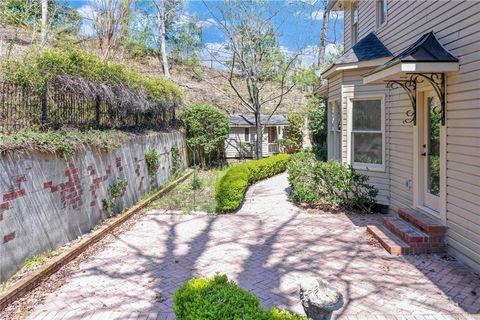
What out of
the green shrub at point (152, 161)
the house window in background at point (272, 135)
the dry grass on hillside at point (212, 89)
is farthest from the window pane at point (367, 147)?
the dry grass on hillside at point (212, 89)

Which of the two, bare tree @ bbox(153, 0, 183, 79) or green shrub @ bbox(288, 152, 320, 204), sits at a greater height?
bare tree @ bbox(153, 0, 183, 79)

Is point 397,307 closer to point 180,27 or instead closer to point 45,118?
point 45,118

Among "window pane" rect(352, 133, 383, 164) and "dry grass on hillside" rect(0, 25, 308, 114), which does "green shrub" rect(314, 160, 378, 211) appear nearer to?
"window pane" rect(352, 133, 383, 164)

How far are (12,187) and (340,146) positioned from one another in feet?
24.3

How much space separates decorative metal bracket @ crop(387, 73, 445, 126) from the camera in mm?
5238

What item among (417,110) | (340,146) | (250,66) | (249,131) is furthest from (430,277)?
(249,131)

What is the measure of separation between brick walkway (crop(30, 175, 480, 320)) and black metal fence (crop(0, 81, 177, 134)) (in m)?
2.32

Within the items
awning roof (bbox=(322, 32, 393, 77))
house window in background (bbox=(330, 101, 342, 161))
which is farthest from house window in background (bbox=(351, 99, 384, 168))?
awning roof (bbox=(322, 32, 393, 77))

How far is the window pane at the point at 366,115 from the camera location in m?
7.95

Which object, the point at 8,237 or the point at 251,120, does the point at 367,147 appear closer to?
the point at 8,237

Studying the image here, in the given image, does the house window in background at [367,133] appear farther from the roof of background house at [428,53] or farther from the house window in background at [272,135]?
the house window in background at [272,135]

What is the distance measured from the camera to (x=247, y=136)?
2170 cm

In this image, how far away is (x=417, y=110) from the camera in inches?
247

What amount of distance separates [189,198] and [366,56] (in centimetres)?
599
